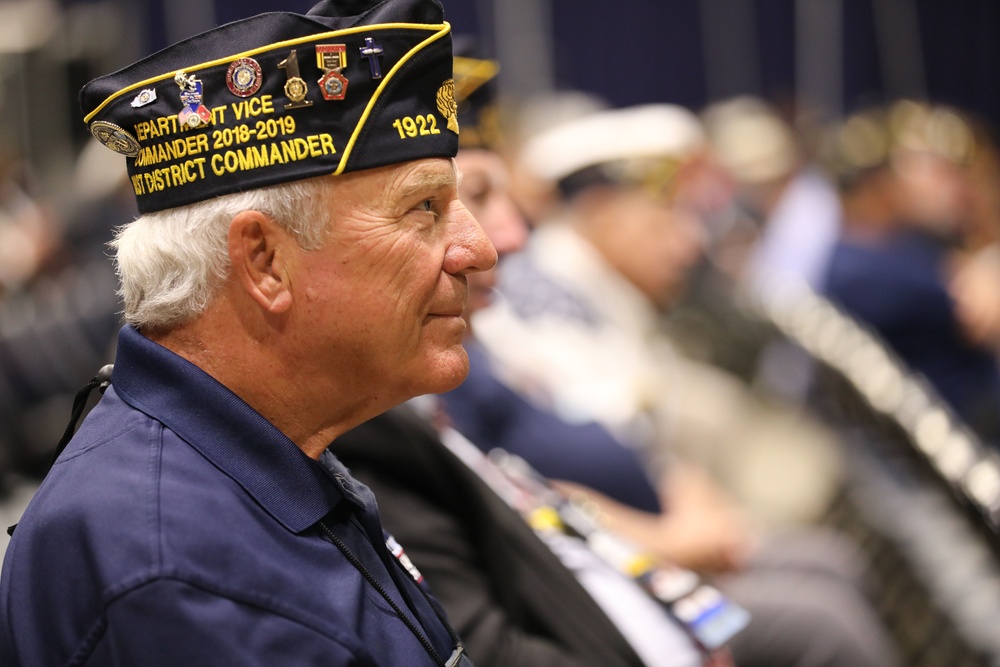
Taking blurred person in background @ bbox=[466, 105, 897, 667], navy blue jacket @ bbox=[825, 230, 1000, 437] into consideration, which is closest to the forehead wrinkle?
blurred person in background @ bbox=[466, 105, 897, 667]

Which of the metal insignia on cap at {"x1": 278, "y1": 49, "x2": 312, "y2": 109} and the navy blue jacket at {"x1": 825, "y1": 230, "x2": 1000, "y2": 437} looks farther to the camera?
the navy blue jacket at {"x1": 825, "y1": 230, "x2": 1000, "y2": 437}

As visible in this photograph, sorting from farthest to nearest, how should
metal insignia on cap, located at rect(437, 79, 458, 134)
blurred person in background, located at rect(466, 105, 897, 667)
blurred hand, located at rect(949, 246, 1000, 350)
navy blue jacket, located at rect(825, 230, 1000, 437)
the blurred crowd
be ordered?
blurred hand, located at rect(949, 246, 1000, 350) → navy blue jacket, located at rect(825, 230, 1000, 437) → the blurred crowd → blurred person in background, located at rect(466, 105, 897, 667) → metal insignia on cap, located at rect(437, 79, 458, 134)

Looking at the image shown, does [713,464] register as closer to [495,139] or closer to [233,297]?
[495,139]

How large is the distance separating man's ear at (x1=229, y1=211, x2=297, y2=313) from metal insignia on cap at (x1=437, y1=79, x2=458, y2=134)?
0.22 metres

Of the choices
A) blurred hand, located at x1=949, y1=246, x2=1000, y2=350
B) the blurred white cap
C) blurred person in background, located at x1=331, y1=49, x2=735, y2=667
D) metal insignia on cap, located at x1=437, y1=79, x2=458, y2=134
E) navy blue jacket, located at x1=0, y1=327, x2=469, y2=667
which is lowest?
blurred hand, located at x1=949, y1=246, x2=1000, y2=350

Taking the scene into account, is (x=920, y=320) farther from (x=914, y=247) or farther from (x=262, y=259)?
(x=262, y=259)

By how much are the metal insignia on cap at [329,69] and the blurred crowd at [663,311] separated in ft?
3.29

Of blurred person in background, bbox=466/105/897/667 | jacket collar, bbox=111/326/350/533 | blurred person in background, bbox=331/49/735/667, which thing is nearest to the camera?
jacket collar, bbox=111/326/350/533

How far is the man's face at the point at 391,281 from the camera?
1076mm

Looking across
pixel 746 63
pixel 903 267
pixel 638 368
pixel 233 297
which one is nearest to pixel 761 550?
pixel 638 368

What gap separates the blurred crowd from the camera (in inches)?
106

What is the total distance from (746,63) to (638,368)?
14.9 ft

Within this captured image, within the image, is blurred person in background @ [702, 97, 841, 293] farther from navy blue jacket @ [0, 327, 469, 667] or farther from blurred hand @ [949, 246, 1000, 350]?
navy blue jacket @ [0, 327, 469, 667]

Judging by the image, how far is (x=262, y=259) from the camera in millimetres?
1065
